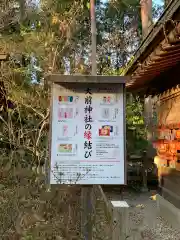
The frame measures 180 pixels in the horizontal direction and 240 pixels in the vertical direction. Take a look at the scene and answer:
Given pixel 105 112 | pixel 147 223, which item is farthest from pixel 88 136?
pixel 147 223

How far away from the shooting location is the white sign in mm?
4121

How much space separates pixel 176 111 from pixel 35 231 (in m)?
4.92

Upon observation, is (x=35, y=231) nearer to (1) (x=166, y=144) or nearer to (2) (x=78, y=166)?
(2) (x=78, y=166)

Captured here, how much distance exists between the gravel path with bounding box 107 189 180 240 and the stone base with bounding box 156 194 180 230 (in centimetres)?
10

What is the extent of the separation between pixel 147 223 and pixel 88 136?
429cm

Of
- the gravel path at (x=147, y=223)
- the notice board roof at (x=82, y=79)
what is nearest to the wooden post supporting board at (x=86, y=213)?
the notice board roof at (x=82, y=79)

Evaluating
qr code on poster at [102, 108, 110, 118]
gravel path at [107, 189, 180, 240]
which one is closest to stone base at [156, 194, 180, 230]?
gravel path at [107, 189, 180, 240]

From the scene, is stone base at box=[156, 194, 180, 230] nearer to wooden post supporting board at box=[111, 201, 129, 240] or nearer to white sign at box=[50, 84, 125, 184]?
wooden post supporting board at box=[111, 201, 129, 240]

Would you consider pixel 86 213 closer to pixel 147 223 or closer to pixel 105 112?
pixel 105 112

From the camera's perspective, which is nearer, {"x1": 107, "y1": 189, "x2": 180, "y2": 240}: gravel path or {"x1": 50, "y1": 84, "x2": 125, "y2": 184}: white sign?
{"x1": 50, "y1": 84, "x2": 125, "y2": 184}: white sign

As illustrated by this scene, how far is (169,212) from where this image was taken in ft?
25.7

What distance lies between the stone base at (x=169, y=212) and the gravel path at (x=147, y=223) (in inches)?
4.0

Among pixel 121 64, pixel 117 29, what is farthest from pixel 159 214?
pixel 117 29

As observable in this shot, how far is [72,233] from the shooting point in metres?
3.87
